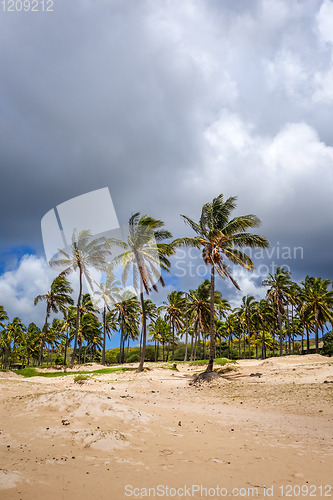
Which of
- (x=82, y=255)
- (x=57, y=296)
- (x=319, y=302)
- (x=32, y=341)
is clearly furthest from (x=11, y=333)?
(x=319, y=302)

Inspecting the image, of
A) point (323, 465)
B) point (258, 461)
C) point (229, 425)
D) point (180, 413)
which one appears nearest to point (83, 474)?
point (258, 461)

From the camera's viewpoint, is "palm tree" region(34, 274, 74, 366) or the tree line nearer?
the tree line

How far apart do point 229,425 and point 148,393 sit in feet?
25.8

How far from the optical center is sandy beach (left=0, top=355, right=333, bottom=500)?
12.8 ft

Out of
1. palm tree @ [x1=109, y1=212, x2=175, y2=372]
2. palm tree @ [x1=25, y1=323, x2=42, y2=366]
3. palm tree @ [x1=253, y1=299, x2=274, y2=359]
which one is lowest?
palm tree @ [x1=25, y1=323, x2=42, y2=366]

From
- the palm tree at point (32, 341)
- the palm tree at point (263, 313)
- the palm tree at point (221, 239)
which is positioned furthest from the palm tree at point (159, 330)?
the palm tree at point (221, 239)

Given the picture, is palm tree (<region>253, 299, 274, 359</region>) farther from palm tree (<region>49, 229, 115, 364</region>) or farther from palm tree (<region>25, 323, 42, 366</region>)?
palm tree (<region>25, 323, 42, 366</region>)

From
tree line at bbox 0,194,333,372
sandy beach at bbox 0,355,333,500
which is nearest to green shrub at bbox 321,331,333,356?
tree line at bbox 0,194,333,372

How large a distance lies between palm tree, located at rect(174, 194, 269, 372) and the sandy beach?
9524 mm

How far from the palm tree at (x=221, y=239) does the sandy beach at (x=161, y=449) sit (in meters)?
9.52

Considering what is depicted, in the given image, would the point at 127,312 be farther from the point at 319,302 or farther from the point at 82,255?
the point at 319,302

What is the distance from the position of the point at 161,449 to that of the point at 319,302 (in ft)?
139

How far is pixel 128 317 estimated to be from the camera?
46.3 metres

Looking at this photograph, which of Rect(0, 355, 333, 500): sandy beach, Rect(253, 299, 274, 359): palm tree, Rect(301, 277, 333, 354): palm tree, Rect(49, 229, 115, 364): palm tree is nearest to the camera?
Rect(0, 355, 333, 500): sandy beach
